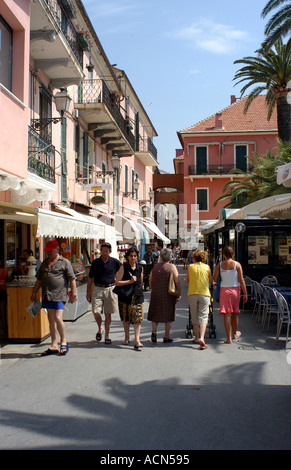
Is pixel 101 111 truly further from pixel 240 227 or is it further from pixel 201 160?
pixel 201 160

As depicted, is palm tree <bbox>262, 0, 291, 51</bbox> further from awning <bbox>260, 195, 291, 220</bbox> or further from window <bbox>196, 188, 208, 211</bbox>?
window <bbox>196, 188, 208, 211</bbox>

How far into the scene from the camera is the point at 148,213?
126ft

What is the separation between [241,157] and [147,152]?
11939 mm

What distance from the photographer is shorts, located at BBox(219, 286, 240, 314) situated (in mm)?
8891

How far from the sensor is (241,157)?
43.7 metres

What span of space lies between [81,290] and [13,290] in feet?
11.3

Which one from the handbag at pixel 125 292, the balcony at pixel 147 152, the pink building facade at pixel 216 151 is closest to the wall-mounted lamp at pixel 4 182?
the handbag at pixel 125 292

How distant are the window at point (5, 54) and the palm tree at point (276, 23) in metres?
10.4

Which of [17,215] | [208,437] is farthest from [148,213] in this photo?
[208,437]

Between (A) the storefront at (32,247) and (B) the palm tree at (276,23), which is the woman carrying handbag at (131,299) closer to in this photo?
(A) the storefront at (32,247)

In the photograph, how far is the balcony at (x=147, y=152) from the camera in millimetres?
35225

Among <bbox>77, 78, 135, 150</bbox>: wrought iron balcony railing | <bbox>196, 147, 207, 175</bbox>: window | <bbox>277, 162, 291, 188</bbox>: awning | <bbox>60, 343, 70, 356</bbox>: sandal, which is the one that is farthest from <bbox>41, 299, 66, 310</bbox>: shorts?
<bbox>196, 147, 207, 175</bbox>: window

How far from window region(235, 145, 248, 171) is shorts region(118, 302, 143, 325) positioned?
36512 millimetres

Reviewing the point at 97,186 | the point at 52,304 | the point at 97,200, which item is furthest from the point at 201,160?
the point at 52,304
